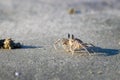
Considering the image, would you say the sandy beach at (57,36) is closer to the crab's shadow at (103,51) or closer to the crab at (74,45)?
the crab's shadow at (103,51)

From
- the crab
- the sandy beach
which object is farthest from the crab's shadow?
the crab

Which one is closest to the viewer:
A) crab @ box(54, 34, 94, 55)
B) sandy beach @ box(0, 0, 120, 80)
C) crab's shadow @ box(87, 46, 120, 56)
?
sandy beach @ box(0, 0, 120, 80)

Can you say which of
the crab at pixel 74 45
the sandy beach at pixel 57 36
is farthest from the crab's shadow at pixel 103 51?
→ the crab at pixel 74 45

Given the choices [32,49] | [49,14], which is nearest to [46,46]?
[32,49]

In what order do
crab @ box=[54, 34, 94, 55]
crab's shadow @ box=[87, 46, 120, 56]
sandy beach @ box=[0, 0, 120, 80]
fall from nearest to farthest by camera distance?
sandy beach @ box=[0, 0, 120, 80] → crab @ box=[54, 34, 94, 55] → crab's shadow @ box=[87, 46, 120, 56]

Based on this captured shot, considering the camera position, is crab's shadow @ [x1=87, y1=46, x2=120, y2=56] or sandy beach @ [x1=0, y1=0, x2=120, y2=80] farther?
crab's shadow @ [x1=87, y1=46, x2=120, y2=56]

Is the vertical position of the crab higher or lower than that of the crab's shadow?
higher

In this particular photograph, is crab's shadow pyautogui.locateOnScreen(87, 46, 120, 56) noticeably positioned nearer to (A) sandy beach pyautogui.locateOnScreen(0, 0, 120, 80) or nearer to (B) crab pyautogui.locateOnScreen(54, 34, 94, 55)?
(A) sandy beach pyautogui.locateOnScreen(0, 0, 120, 80)

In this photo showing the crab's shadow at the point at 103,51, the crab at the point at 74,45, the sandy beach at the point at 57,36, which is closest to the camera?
the sandy beach at the point at 57,36

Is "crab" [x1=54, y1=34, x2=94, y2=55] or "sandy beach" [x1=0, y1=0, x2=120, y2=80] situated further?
"crab" [x1=54, y1=34, x2=94, y2=55]

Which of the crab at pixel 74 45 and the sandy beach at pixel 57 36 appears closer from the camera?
the sandy beach at pixel 57 36

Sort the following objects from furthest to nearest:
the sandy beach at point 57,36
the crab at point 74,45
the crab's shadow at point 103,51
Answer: the crab's shadow at point 103,51 → the crab at point 74,45 → the sandy beach at point 57,36
